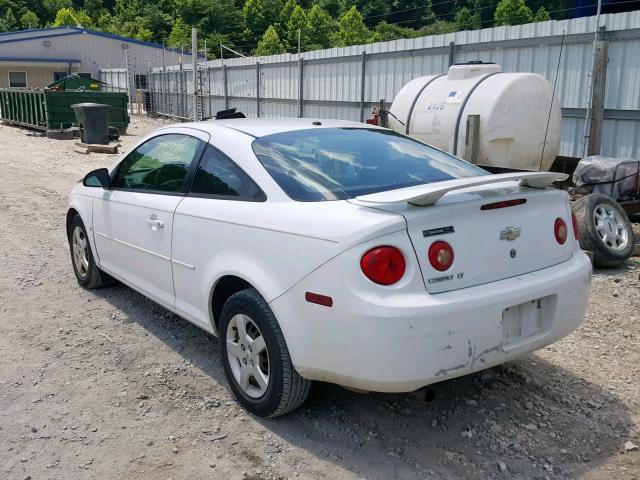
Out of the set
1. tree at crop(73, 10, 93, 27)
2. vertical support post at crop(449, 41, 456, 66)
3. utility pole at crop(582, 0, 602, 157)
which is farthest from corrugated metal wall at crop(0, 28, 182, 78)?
tree at crop(73, 10, 93, 27)

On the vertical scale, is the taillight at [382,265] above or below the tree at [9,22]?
below

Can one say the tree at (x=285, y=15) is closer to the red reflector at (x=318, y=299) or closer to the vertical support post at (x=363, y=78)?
the vertical support post at (x=363, y=78)

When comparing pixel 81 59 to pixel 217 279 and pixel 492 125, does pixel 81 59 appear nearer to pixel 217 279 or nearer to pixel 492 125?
pixel 492 125

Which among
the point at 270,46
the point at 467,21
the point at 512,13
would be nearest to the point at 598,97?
the point at 270,46

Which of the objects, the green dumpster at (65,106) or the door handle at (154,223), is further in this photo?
the green dumpster at (65,106)

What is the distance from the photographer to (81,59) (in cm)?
5066

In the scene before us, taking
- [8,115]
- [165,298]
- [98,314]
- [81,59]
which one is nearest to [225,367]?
[165,298]

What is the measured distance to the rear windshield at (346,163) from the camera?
3336 mm

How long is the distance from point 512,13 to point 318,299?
9120cm

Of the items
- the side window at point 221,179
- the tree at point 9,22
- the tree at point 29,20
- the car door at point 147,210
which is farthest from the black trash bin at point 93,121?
the tree at point 29,20

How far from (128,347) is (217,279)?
131cm

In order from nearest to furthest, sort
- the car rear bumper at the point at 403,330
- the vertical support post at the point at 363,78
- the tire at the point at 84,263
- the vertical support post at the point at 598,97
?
the car rear bumper at the point at 403,330
the tire at the point at 84,263
the vertical support post at the point at 598,97
the vertical support post at the point at 363,78

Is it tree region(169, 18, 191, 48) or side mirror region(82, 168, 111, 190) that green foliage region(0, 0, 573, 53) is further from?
side mirror region(82, 168, 111, 190)

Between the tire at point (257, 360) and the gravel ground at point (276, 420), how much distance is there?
14 cm
